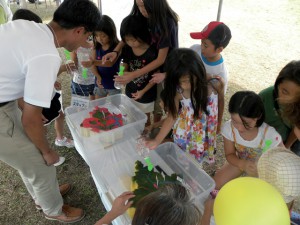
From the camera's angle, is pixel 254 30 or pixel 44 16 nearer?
pixel 254 30

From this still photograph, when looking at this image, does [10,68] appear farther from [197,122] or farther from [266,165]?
[266,165]

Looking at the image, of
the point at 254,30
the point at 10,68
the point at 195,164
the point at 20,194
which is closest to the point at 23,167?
the point at 10,68

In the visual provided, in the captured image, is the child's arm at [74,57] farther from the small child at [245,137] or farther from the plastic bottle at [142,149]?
the small child at [245,137]

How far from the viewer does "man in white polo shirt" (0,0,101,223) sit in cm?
93

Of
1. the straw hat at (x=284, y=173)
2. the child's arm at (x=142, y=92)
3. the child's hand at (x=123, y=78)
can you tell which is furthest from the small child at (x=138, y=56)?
the straw hat at (x=284, y=173)

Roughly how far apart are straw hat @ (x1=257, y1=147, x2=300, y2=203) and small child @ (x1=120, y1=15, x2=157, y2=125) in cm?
105

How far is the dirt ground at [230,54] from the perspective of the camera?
5.41ft

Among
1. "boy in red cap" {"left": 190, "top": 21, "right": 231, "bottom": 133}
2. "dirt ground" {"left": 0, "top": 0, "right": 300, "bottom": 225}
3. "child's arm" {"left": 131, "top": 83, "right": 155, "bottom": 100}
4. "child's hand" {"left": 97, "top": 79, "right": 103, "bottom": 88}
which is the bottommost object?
"dirt ground" {"left": 0, "top": 0, "right": 300, "bottom": 225}

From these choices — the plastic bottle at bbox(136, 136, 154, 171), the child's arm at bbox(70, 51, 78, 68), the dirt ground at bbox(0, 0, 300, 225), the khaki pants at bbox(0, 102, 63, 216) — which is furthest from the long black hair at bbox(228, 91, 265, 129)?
the child's arm at bbox(70, 51, 78, 68)

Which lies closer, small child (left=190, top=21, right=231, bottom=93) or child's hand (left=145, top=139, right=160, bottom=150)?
child's hand (left=145, top=139, right=160, bottom=150)

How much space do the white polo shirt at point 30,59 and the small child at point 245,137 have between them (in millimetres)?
837

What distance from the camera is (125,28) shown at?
1.60 meters

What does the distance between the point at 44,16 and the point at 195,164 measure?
18.5 feet

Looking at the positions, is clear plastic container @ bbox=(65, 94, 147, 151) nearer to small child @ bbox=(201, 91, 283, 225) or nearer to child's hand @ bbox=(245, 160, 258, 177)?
small child @ bbox=(201, 91, 283, 225)
